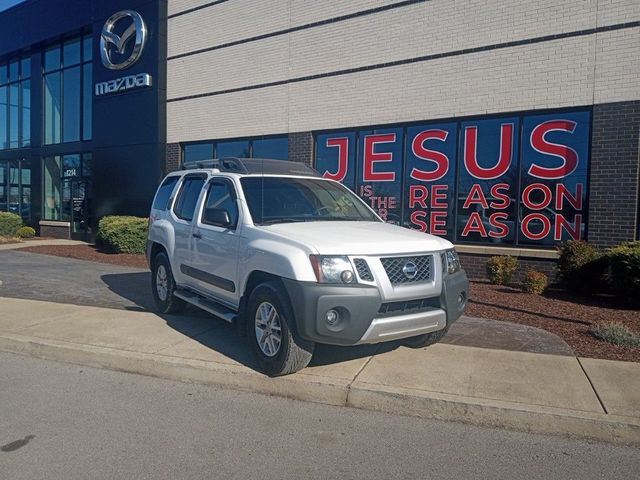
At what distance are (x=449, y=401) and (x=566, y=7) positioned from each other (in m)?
8.58

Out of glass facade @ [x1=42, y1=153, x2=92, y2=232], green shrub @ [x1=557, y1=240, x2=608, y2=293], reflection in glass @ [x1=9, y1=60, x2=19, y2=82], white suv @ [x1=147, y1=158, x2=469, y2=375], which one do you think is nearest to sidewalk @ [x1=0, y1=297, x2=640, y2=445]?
white suv @ [x1=147, y1=158, x2=469, y2=375]

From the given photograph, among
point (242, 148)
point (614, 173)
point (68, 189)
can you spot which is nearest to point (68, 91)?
point (68, 189)

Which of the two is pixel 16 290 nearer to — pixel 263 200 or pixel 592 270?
pixel 263 200

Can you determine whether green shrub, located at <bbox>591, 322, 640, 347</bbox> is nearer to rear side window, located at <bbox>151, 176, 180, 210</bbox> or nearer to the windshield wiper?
the windshield wiper

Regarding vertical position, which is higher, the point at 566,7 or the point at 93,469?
the point at 566,7

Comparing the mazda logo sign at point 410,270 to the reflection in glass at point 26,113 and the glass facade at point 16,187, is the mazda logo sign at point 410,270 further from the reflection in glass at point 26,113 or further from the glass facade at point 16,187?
→ the reflection in glass at point 26,113

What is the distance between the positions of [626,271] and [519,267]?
8.30ft

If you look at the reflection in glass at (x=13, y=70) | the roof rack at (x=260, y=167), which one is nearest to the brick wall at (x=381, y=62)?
the roof rack at (x=260, y=167)

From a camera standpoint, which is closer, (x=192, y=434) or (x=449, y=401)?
(x=192, y=434)

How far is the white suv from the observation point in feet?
15.0

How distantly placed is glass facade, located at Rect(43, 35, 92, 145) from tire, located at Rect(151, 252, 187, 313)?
13864 mm

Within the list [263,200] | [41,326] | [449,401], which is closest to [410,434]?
[449,401]

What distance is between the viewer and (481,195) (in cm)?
1116

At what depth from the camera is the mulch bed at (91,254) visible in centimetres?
1366
